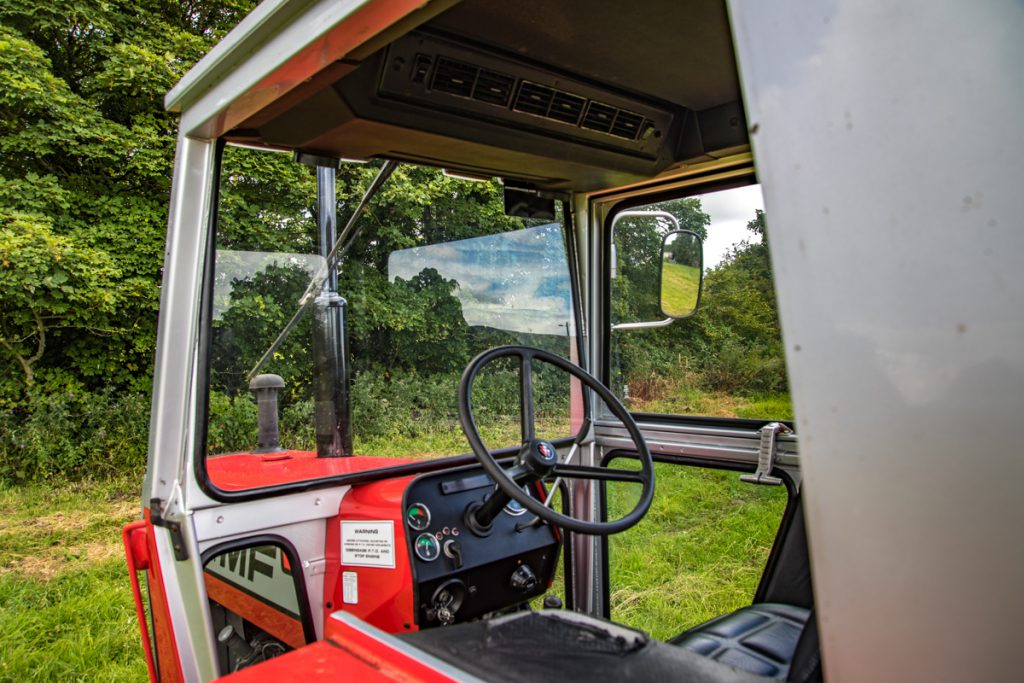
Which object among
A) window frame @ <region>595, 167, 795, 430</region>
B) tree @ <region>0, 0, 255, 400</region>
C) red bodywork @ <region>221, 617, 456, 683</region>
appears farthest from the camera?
tree @ <region>0, 0, 255, 400</region>

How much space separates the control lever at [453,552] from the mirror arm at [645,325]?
3.72 feet

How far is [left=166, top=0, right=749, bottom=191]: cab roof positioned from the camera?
1417mm

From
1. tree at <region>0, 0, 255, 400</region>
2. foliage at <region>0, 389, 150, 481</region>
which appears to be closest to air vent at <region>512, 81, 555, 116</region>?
foliage at <region>0, 389, 150, 481</region>

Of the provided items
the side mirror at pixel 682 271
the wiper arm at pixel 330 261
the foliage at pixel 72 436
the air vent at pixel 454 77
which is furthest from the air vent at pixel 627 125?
the foliage at pixel 72 436

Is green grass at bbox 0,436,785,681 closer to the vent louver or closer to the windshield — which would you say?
the windshield

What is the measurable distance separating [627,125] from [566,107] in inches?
10.3

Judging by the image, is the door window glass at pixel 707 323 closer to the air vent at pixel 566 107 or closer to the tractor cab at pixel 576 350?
the tractor cab at pixel 576 350

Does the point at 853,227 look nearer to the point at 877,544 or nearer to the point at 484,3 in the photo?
the point at 877,544

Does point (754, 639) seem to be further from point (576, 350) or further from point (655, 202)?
point (655, 202)

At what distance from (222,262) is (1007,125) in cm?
167

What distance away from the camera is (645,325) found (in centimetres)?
277

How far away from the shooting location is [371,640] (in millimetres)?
Result: 1140

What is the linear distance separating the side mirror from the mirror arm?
4 cm

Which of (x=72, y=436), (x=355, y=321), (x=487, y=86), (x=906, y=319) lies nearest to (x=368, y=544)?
(x=355, y=321)
